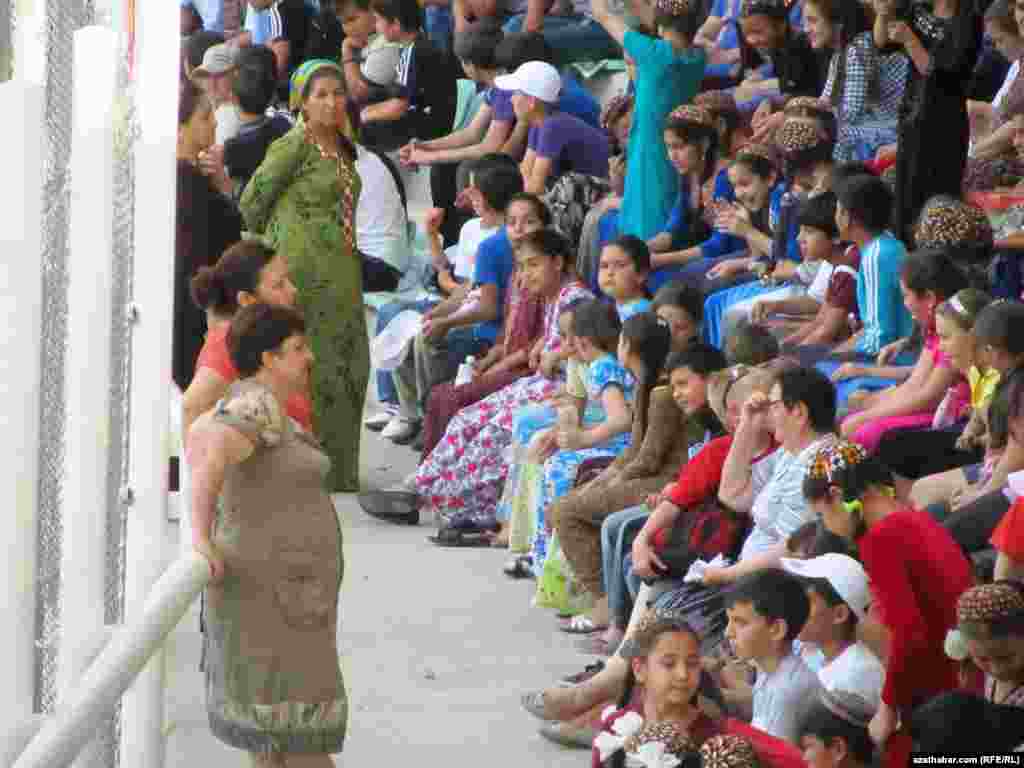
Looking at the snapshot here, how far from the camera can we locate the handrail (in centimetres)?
275

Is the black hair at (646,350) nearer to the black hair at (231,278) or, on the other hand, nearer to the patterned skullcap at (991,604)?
the black hair at (231,278)

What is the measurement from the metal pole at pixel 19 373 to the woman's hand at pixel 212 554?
86.4 inches

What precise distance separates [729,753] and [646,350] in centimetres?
325

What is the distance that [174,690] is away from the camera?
7668 millimetres

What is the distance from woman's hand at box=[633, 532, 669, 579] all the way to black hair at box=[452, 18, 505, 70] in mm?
6090

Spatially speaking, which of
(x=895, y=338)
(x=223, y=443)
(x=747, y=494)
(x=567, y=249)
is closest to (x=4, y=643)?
(x=223, y=443)

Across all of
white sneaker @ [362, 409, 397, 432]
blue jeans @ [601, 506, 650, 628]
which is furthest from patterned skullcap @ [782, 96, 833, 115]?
white sneaker @ [362, 409, 397, 432]

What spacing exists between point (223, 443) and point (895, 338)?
137 inches

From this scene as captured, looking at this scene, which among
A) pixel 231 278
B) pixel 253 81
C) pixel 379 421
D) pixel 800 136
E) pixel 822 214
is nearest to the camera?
pixel 231 278

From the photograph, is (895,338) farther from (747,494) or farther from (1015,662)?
(1015,662)

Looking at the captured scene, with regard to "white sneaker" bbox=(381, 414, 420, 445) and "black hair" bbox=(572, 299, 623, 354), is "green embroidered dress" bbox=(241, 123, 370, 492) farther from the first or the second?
"black hair" bbox=(572, 299, 623, 354)

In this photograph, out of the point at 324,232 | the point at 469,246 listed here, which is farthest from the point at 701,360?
the point at 469,246

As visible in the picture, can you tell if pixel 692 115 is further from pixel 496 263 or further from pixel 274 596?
pixel 274 596

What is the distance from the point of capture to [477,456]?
9.67 m
